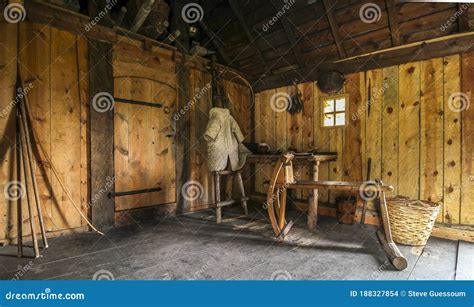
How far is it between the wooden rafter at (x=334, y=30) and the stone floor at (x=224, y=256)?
2.56 metres

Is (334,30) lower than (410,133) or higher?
higher

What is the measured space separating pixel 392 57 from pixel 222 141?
259 cm

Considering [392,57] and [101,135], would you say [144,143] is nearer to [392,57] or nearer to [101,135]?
[101,135]

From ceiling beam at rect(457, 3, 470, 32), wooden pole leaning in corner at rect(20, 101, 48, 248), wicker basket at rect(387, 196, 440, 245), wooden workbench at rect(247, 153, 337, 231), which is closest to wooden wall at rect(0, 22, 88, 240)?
wooden pole leaning in corner at rect(20, 101, 48, 248)

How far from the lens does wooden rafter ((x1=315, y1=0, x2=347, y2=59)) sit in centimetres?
341

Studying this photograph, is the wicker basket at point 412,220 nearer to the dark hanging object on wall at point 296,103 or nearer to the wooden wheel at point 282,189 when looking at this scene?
the wooden wheel at point 282,189

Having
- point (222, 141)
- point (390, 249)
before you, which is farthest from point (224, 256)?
point (222, 141)

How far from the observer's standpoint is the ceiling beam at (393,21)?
3064 millimetres

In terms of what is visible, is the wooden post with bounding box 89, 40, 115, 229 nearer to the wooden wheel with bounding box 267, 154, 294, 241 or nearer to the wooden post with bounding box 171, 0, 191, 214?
the wooden post with bounding box 171, 0, 191, 214

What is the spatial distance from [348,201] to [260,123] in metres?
2.28

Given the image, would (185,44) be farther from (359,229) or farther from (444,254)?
(444,254)

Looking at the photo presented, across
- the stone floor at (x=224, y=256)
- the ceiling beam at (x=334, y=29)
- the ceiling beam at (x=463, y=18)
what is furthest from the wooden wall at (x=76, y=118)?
the ceiling beam at (x=463, y=18)

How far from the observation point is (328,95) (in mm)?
4035

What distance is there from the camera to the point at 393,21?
3188mm
